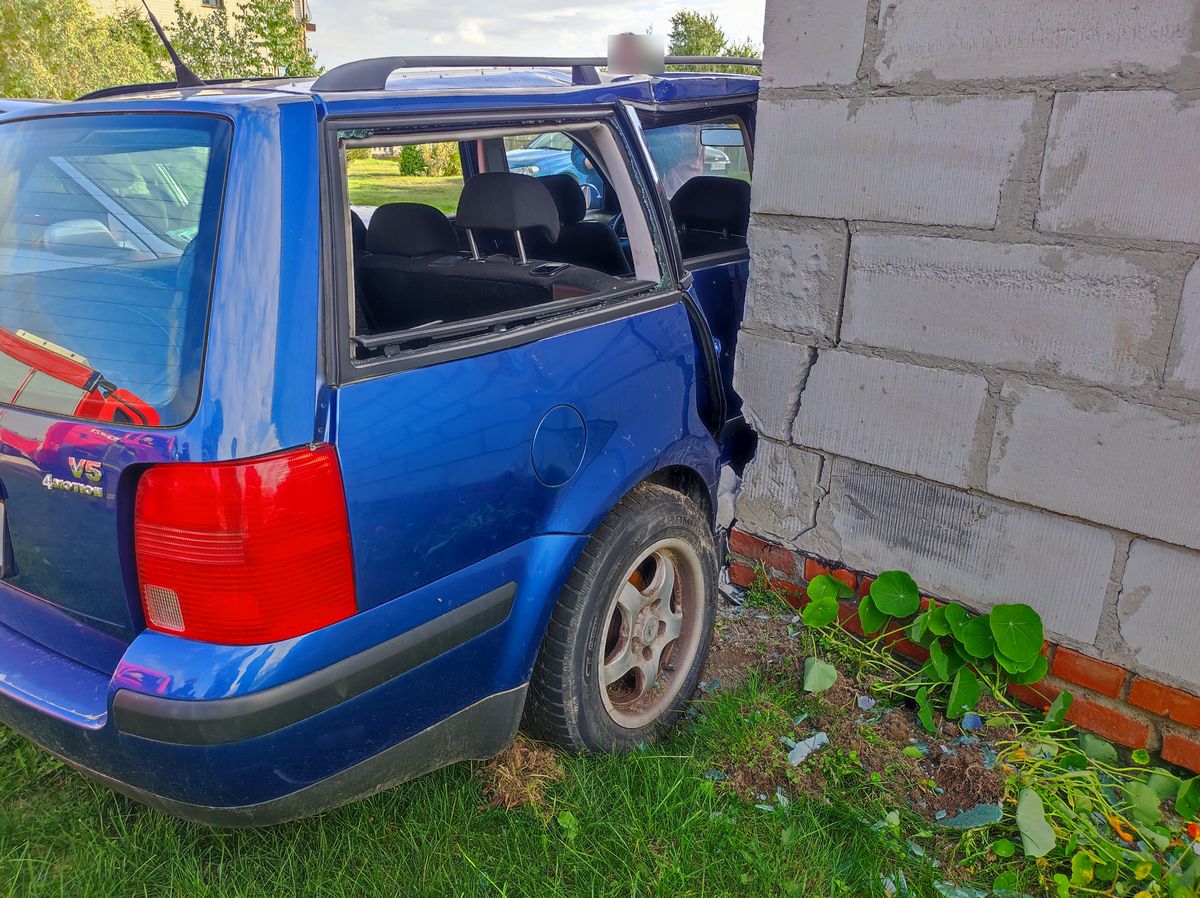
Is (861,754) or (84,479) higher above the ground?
(84,479)

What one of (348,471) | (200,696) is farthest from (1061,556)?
(200,696)

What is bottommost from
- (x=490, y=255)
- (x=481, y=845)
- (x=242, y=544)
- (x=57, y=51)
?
(x=481, y=845)

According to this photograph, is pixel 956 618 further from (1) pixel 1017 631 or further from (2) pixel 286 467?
(2) pixel 286 467

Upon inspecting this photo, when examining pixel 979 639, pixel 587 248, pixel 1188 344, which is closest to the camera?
pixel 1188 344

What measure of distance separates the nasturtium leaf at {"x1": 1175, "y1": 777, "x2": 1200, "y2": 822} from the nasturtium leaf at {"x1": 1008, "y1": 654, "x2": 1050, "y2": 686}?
1.30ft

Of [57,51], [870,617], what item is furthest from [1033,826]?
[57,51]

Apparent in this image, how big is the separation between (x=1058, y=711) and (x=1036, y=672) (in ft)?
0.38

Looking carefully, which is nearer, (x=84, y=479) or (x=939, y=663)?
(x=84, y=479)

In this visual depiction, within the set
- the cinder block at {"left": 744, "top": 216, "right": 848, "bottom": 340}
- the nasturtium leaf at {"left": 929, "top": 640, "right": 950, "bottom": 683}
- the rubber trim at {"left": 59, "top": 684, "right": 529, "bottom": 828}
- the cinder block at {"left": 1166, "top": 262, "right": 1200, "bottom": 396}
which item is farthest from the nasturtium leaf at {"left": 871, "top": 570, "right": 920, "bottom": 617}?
the rubber trim at {"left": 59, "top": 684, "right": 529, "bottom": 828}

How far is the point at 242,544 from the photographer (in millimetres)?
1622

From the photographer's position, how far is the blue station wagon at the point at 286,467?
1646 millimetres

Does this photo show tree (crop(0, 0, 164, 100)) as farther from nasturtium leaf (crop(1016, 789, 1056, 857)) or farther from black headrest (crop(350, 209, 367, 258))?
nasturtium leaf (crop(1016, 789, 1056, 857))

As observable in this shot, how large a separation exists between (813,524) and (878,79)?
136 centimetres

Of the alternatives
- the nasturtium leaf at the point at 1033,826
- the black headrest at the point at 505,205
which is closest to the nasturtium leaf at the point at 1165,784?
the nasturtium leaf at the point at 1033,826
